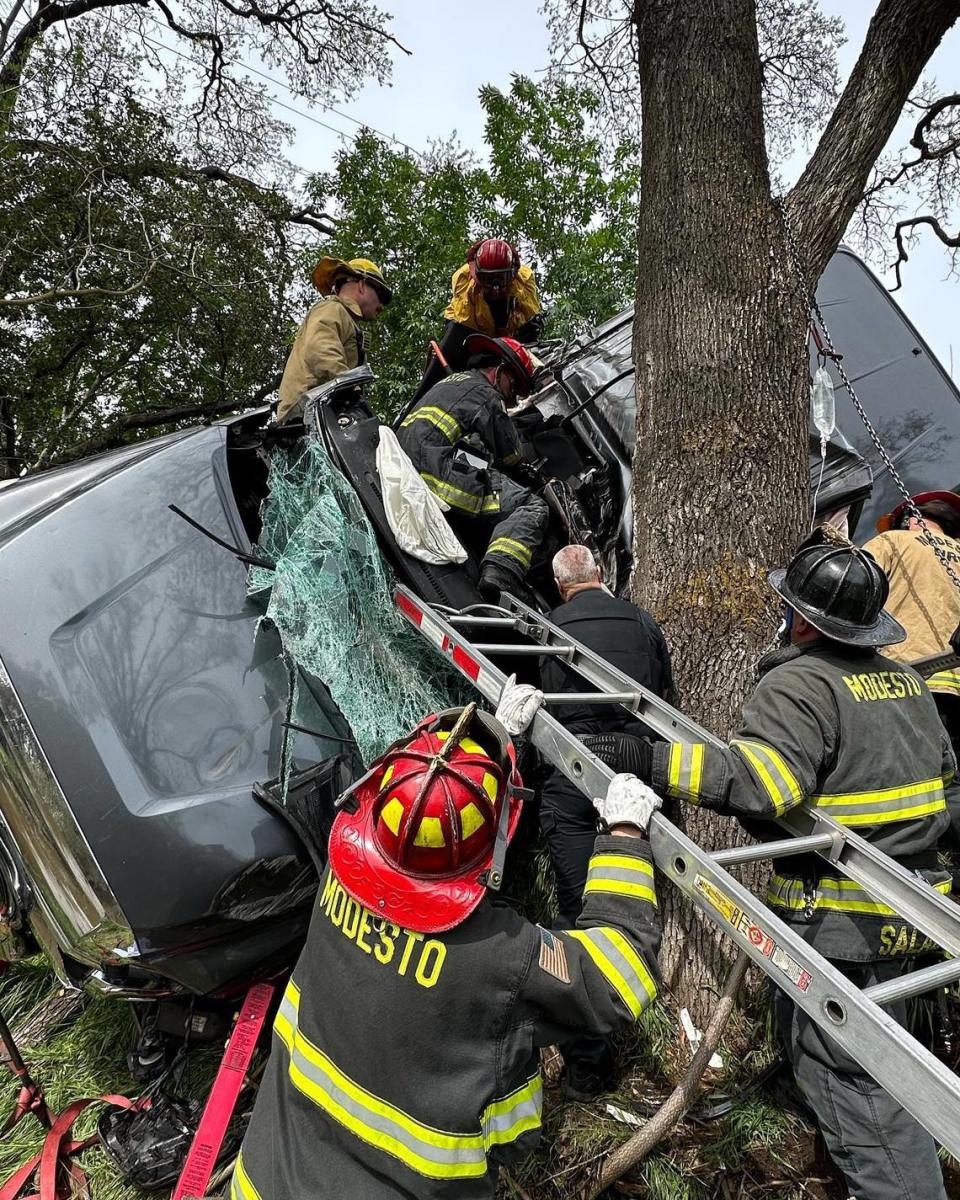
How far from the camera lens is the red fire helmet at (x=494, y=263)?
13.4ft

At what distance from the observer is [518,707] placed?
1.96 m

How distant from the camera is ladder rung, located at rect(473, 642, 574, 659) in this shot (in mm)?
2324

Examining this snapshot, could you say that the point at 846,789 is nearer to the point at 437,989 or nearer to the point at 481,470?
the point at 437,989

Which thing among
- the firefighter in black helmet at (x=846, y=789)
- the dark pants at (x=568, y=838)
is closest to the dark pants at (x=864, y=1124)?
the firefighter in black helmet at (x=846, y=789)

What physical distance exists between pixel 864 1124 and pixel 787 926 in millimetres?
889

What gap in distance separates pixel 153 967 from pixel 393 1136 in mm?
933

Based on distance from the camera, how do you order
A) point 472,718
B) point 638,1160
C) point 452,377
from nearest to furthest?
point 472,718 → point 638,1160 → point 452,377

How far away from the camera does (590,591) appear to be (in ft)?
9.55

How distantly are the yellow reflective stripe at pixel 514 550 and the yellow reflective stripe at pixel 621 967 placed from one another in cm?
162

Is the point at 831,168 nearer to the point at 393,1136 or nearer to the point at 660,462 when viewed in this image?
the point at 660,462

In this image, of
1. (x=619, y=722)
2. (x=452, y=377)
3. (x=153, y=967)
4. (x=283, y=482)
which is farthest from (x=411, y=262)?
(x=153, y=967)

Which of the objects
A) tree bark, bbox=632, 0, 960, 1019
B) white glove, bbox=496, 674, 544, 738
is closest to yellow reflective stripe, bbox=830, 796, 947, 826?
tree bark, bbox=632, 0, 960, 1019

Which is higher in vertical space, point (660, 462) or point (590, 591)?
point (660, 462)

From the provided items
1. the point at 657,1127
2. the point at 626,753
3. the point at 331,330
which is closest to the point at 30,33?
the point at 331,330
